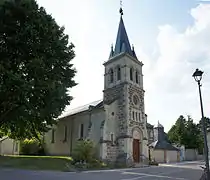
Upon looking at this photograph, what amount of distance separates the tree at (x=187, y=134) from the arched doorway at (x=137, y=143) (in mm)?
31328

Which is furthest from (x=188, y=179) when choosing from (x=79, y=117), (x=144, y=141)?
(x=79, y=117)

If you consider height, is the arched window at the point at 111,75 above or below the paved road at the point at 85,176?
above

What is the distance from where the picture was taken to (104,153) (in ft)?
94.6

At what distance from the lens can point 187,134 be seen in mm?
61031

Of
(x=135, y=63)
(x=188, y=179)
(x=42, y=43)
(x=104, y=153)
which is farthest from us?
(x=135, y=63)

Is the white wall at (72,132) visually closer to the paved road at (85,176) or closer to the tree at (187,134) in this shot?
the paved road at (85,176)

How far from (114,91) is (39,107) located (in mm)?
18127

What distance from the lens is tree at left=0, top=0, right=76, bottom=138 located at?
14.9 metres

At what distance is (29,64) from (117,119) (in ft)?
60.5

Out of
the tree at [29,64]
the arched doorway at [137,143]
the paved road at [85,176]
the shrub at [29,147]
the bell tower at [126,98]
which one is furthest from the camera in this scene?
the shrub at [29,147]

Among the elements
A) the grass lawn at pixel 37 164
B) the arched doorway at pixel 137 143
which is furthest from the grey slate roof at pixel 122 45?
the grass lawn at pixel 37 164

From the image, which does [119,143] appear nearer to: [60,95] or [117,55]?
[117,55]

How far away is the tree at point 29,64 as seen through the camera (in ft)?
49.0

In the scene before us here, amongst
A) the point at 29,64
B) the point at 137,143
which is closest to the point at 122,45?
the point at 137,143
